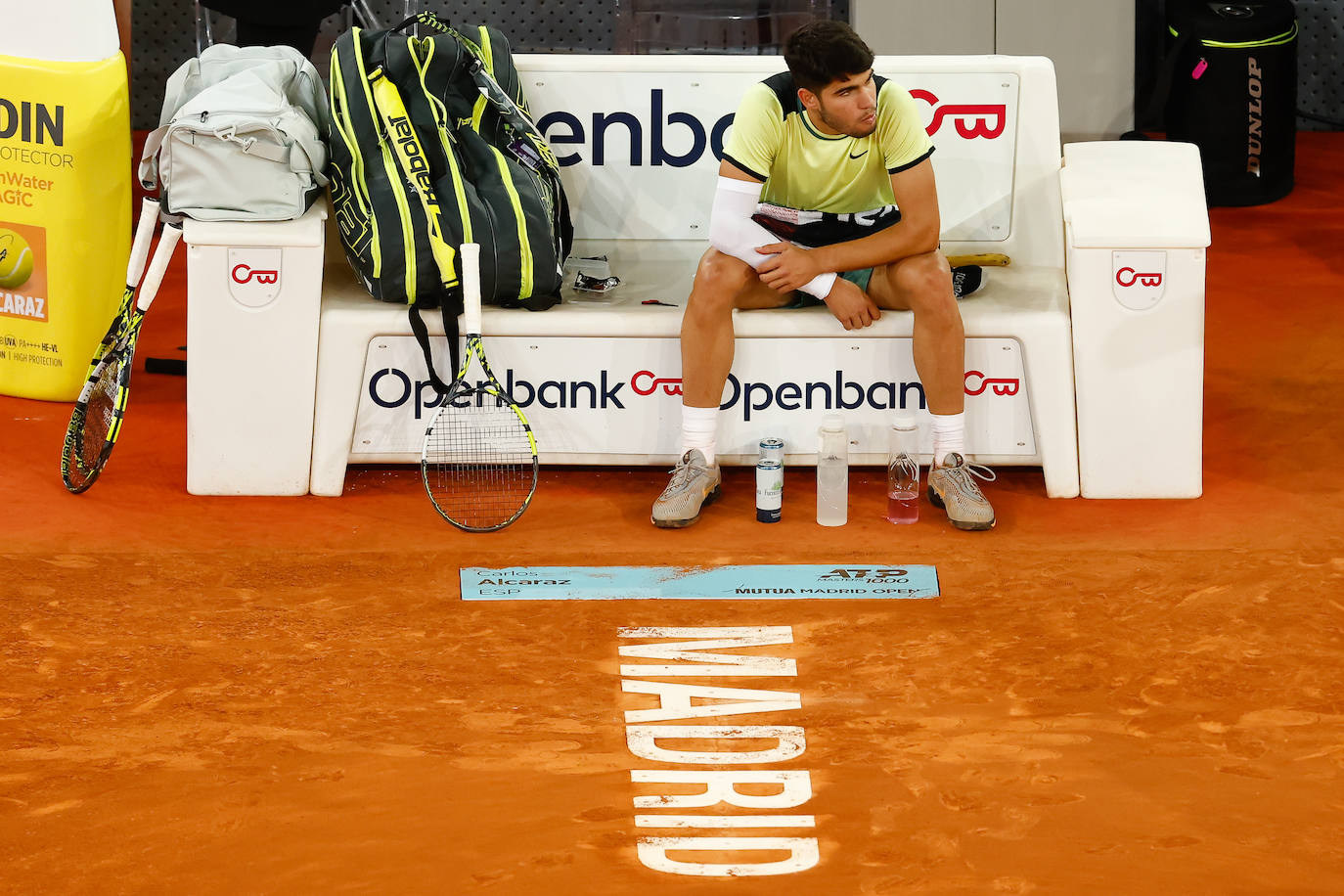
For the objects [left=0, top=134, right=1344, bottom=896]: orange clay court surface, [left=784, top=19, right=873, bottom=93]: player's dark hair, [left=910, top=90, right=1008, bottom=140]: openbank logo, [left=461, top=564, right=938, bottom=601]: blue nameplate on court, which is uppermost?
[left=784, top=19, right=873, bottom=93]: player's dark hair

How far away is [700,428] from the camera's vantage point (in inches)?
152

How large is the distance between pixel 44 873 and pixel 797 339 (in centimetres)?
204

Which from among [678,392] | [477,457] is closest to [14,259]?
[477,457]

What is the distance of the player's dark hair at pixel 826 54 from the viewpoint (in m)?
3.54

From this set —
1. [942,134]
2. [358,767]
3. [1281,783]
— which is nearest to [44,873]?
[358,767]

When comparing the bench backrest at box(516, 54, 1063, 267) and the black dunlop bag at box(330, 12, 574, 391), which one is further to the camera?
the bench backrest at box(516, 54, 1063, 267)

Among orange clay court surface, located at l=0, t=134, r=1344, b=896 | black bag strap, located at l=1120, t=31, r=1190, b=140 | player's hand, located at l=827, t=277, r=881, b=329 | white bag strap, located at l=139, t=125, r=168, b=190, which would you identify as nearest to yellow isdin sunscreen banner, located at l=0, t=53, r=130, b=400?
orange clay court surface, located at l=0, t=134, r=1344, b=896

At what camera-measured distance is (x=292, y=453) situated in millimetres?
3926

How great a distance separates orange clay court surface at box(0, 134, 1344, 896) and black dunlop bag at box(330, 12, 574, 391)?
0.51 m

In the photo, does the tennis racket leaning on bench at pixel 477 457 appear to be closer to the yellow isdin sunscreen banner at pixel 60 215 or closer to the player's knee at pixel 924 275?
the player's knee at pixel 924 275

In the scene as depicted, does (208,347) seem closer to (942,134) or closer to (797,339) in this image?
(797,339)

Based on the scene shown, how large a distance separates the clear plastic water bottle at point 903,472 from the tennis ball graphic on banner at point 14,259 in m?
2.23

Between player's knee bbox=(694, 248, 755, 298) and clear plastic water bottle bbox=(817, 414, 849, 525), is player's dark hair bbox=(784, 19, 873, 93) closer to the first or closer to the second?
player's knee bbox=(694, 248, 755, 298)

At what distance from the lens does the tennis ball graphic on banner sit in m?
4.44
